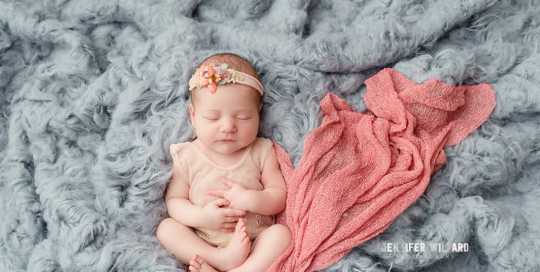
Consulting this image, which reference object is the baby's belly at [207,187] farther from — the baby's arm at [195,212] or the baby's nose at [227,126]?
the baby's nose at [227,126]

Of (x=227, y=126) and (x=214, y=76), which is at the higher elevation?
(x=214, y=76)

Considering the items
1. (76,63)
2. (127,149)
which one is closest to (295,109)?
(127,149)

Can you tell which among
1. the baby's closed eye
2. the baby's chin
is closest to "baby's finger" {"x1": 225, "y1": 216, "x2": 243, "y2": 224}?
the baby's chin

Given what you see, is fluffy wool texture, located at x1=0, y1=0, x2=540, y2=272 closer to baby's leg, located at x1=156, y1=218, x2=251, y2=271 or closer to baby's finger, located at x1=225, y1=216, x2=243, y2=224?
baby's leg, located at x1=156, y1=218, x2=251, y2=271

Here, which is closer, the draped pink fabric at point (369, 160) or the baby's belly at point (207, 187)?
the draped pink fabric at point (369, 160)

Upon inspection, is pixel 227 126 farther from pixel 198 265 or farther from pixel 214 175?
pixel 198 265

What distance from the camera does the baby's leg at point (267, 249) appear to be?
130 centimetres

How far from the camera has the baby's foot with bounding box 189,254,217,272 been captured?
1.28 meters

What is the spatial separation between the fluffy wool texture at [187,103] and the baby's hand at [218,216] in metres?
0.16

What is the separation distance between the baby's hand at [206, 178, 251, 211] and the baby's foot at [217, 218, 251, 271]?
5 cm

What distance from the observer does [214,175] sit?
1.43 m

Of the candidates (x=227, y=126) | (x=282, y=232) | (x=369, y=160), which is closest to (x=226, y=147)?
(x=227, y=126)

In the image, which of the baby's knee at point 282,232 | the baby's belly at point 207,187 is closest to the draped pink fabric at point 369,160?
the baby's knee at point 282,232

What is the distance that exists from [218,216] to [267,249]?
18cm
